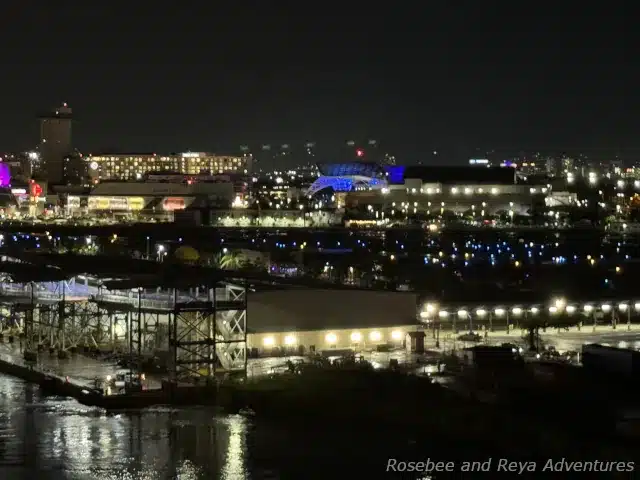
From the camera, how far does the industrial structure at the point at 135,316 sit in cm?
897

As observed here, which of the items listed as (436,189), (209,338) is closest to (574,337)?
(209,338)

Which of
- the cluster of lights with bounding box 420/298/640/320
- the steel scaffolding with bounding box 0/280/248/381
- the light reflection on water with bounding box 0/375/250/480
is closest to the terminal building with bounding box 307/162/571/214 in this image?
the cluster of lights with bounding box 420/298/640/320

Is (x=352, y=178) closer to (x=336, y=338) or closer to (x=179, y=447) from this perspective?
(x=336, y=338)

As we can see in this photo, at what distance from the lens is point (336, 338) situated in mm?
10266

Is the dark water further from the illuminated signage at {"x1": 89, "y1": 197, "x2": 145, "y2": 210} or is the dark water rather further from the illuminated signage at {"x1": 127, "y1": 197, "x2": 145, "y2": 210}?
the illuminated signage at {"x1": 89, "y1": 197, "x2": 145, "y2": 210}

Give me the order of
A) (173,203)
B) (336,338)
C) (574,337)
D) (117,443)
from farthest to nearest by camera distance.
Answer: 1. (173,203)
2. (574,337)
3. (336,338)
4. (117,443)

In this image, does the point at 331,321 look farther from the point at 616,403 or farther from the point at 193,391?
the point at 616,403

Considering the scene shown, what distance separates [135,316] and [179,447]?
377 cm

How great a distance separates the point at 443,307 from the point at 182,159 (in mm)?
42788

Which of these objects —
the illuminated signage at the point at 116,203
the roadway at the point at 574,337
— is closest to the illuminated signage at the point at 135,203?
the illuminated signage at the point at 116,203

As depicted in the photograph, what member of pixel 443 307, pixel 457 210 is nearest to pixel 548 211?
pixel 457 210

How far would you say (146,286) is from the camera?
33.1 feet

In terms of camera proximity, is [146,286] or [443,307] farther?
[443,307]

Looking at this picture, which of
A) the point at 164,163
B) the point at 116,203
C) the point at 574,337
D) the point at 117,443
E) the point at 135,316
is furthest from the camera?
the point at 164,163
